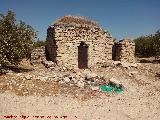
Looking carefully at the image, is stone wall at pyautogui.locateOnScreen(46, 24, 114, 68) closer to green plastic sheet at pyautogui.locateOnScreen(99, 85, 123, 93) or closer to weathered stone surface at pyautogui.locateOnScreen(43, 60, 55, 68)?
weathered stone surface at pyautogui.locateOnScreen(43, 60, 55, 68)

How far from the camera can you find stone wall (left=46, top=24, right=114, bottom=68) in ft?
67.3

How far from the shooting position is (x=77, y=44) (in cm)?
2112

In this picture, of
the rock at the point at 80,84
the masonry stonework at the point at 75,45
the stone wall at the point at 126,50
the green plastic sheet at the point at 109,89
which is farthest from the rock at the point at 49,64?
the stone wall at the point at 126,50

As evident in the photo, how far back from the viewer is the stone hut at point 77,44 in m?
20.5

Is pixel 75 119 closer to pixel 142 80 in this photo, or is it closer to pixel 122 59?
pixel 142 80

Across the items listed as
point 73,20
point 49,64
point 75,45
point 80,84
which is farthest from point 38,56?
point 80,84

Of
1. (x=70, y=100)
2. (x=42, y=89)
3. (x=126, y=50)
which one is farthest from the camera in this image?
(x=126, y=50)

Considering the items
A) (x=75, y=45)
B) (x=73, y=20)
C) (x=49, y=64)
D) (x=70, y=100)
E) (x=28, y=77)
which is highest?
(x=73, y=20)

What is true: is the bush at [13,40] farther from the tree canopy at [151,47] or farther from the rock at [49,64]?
the tree canopy at [151,47]

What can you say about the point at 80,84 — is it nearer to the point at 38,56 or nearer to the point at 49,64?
the point at 49,64

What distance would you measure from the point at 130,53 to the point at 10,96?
1414cm

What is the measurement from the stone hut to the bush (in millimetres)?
3100

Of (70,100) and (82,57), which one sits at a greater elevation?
(82,57)

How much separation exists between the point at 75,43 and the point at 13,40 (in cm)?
562
